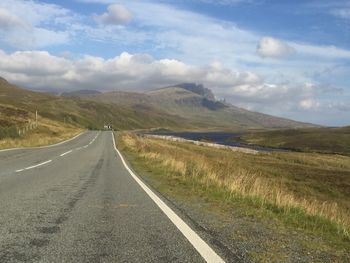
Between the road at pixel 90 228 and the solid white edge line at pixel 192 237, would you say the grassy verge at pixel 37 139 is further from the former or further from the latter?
the solid white edge line at pixel 192 237

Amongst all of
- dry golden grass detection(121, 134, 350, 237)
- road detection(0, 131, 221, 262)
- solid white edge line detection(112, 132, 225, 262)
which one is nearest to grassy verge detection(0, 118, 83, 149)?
dry golden grass detection(121, 134, 350, 237)

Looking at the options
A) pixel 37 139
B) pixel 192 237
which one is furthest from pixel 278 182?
pixel 37 139

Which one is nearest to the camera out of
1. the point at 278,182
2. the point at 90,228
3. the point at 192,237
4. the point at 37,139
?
the point at 192,237

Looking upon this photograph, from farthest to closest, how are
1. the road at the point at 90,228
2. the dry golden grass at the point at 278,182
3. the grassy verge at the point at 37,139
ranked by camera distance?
the grassy verge at the point at 37,139
the dry golden grass at the point at 278,182
the road at the point at 90,228

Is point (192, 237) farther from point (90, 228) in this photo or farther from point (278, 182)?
point (278, 182)

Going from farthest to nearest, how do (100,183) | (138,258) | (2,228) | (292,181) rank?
(292,181) < (100,183) < (2,228) < (138,258)

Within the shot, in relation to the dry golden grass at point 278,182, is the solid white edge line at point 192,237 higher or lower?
higher

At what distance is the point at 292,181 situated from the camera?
1400 inches

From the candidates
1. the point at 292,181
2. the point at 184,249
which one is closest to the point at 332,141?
the point at 292,181

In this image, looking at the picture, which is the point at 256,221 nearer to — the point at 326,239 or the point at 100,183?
the point at 326,239

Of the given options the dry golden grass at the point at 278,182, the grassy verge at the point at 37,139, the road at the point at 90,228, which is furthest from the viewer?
the grassy verge at the point at 37,139

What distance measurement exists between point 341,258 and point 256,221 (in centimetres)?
276

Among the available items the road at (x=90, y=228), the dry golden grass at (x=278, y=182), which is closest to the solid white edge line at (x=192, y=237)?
the road at (x=90, y=228)

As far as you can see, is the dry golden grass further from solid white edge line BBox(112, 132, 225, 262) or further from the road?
the road
